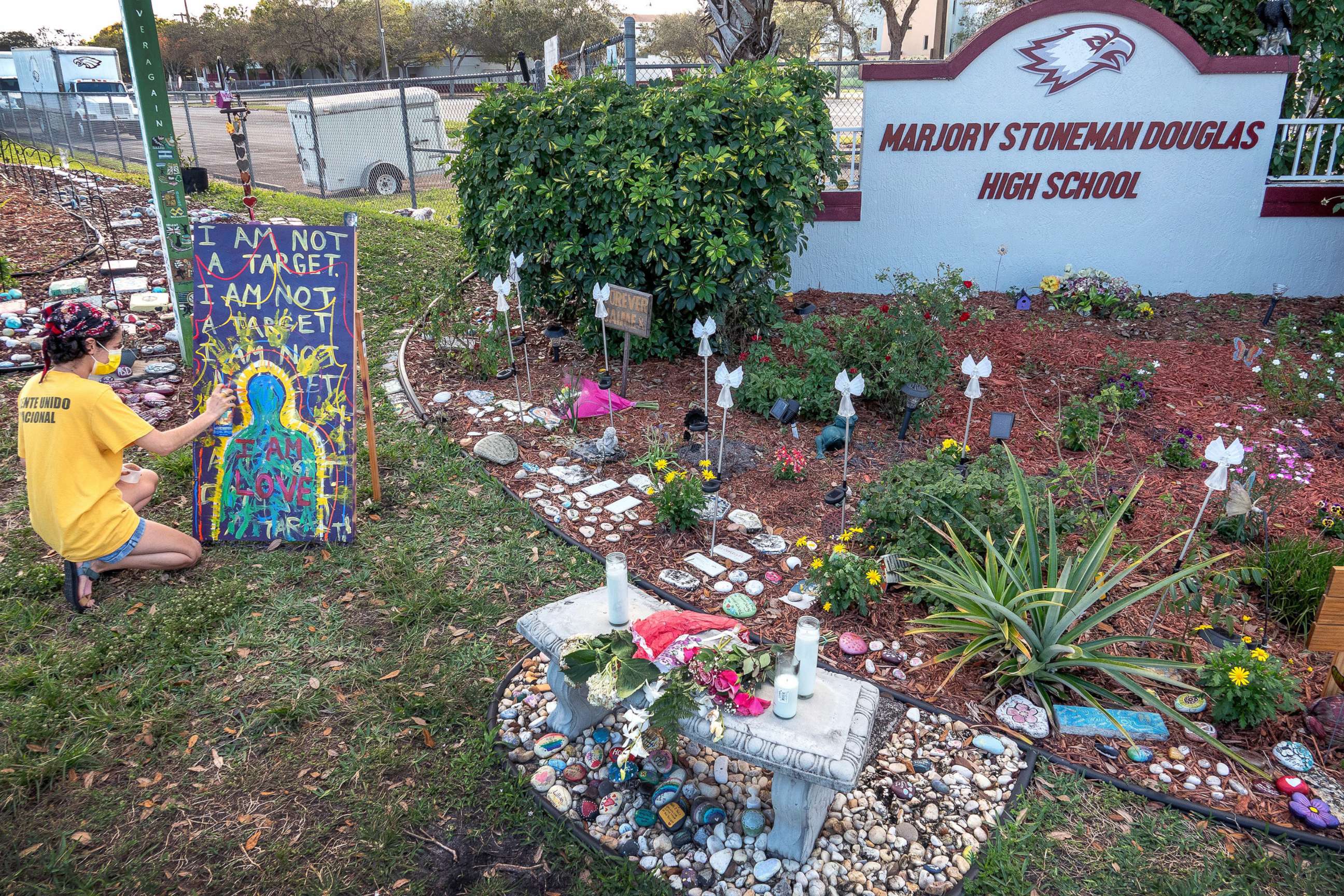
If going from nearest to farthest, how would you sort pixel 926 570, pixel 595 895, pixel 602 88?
pixel 595 895, pixel 926 570, pixel 602 88

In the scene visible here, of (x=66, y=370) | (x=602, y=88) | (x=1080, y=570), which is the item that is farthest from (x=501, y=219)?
(x=1080, y=570)

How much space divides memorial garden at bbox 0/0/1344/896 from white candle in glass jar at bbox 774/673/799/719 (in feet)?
0.05

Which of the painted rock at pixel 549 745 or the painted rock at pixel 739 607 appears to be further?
the painted rock at pixel 739 607

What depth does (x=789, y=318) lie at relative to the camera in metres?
7.45

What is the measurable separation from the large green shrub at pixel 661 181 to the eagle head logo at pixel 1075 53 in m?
2.11

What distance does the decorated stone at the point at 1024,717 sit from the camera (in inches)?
120

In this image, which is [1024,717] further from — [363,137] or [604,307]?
[363,137]

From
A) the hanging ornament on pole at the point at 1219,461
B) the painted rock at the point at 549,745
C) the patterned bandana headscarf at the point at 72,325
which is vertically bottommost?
the painted rock at the point at 549,745

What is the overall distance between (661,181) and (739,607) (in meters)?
3.20

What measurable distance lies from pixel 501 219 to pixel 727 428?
2561 mm

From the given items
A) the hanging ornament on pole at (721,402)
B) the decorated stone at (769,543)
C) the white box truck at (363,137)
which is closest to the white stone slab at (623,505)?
the hanging ornament on pole at (721,402)

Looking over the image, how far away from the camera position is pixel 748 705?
8.27 ft

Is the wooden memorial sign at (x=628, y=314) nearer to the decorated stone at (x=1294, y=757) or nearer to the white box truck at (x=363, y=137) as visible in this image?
the decorated stone at (x=1294, y=757)

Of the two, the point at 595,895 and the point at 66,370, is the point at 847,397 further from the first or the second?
the point at 66,370
